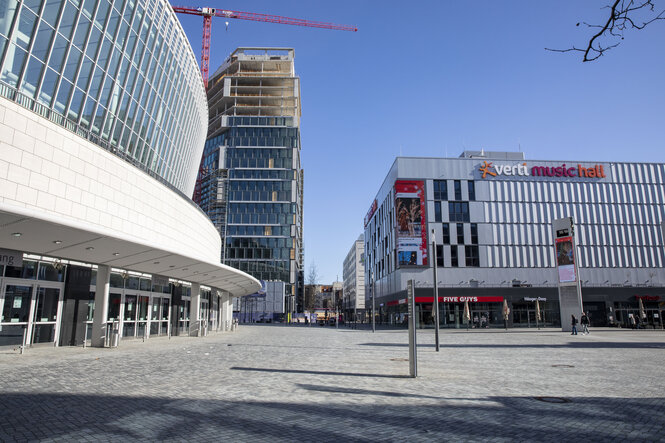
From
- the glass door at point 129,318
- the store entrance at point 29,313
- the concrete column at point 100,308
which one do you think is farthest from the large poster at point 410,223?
the store entrance at point 29,313

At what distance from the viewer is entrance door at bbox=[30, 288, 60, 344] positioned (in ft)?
58.5

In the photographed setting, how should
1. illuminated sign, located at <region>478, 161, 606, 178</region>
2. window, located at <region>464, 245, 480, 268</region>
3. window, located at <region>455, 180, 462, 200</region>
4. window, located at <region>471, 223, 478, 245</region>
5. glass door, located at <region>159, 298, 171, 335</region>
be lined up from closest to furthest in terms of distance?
glass door, located at <region>159, 298, 171, 335</region>, window, located at <region>464, 245, 480, 268</region>, window, located at <region>471, 223, 478, 245</region>, window, located at <region>455, 180, 462, 200</region>, illuminated sign, located at <region>478, 161, 606, 178</region>

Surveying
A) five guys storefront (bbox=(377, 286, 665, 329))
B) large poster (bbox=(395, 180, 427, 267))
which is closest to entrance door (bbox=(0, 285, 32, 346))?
five guys storefront (bbox=(377, 286, 665, 329))

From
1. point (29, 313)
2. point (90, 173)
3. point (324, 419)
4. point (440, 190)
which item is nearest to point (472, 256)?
point (440, 190)

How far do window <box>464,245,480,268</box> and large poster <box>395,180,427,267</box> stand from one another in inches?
227

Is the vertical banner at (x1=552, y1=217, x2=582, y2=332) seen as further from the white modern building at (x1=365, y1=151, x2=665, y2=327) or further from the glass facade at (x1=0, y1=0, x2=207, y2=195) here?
the glass facade at (x1=0, y1=0, x2=207, y2=195)

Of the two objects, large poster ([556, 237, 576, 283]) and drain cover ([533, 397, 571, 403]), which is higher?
large poster ([556, 237, 576, 283])

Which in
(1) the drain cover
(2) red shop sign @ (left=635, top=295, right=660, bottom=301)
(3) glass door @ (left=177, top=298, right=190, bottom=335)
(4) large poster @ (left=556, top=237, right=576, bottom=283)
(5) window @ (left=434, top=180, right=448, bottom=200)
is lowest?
(1) the drain cover

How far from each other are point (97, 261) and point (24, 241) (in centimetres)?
549

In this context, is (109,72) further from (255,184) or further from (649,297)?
(255,184)

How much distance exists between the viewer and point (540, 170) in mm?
63969

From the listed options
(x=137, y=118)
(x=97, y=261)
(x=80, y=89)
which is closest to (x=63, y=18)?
(x=80, y=89)

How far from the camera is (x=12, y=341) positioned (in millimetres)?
16656

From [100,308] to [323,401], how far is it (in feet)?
50.5
